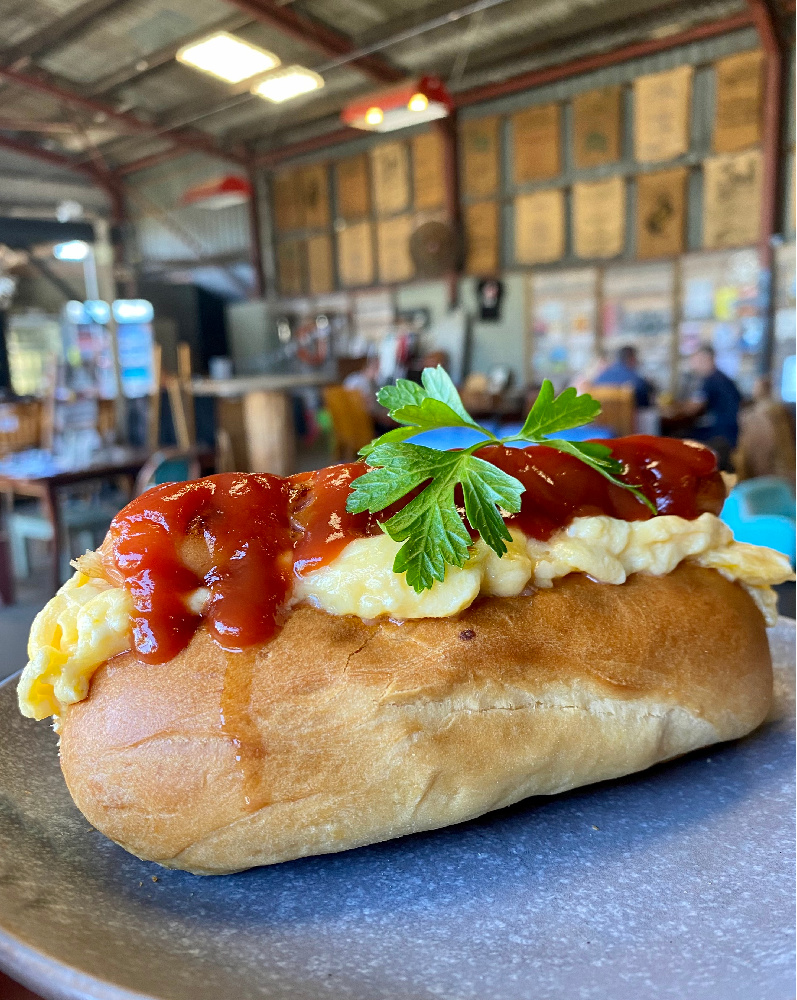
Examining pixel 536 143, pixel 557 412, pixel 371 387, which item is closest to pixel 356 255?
pixel 371 387

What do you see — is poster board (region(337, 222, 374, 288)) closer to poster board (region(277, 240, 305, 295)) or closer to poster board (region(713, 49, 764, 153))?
poster board (region(277, 240, 305, 295))

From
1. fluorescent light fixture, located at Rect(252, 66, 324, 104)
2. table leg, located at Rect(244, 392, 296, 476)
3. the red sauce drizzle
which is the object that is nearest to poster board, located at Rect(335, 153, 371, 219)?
fluorescent light fixture, located at Rect(252, 66, 324, 104)

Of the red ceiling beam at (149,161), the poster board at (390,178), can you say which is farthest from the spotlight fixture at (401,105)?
the red ceiling beam at (149,161)

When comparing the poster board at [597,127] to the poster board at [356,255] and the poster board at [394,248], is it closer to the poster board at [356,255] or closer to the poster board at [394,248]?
the poster board at [394,248]

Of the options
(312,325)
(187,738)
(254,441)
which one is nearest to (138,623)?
(187,738)

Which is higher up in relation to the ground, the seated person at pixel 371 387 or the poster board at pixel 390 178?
the poster board at pixel 390 178

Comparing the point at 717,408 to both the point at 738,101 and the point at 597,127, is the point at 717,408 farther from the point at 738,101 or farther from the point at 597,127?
the point at 597,127

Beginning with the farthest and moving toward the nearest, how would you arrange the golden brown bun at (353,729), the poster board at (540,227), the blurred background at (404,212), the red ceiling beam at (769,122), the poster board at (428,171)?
the poster board at (428,171) < the poster board at (540,227) < the red ceiling beam at (769,122) < the blurred background at (404,212) < the golden brown bun at (353,729)
